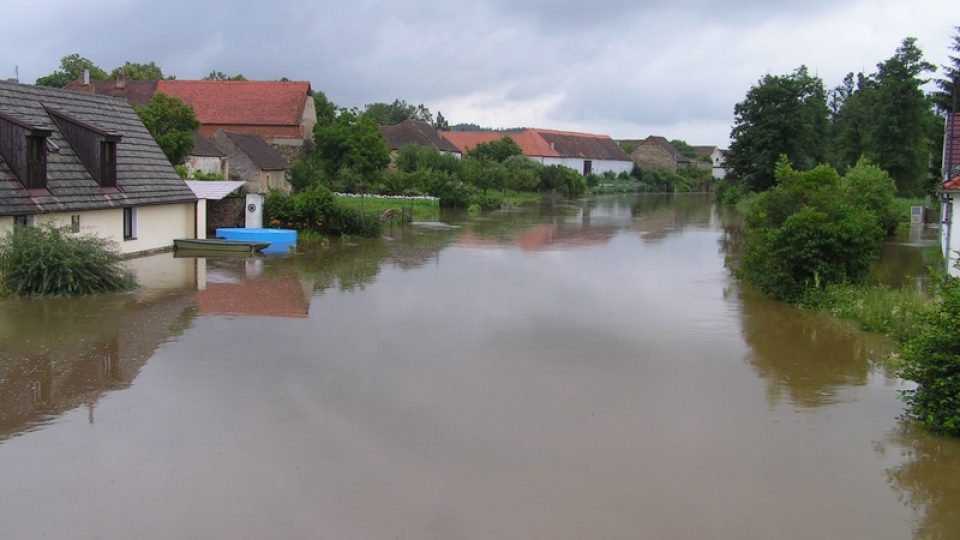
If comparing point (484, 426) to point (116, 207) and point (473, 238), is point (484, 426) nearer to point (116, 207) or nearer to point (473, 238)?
point (116, 207)

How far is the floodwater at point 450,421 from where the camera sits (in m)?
8.76

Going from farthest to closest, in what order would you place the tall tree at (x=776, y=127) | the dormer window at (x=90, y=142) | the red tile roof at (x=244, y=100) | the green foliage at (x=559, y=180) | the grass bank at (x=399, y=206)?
the green foliage at (x=559, y=180) < the tall tree at (x=776, y=127) < the red tile roof at (x=244, y=100) < the grass bank at (x=399, y=206) < the dormer window at (x=90, y=142)

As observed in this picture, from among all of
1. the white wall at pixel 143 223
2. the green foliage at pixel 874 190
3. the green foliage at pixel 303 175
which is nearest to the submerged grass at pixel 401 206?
the green foliage at pixel 303 175

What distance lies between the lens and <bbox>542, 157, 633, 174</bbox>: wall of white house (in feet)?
309

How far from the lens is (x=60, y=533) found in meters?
8.11

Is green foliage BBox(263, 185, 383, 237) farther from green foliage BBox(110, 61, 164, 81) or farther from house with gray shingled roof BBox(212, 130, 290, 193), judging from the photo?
green foliage BBox(110, 61, 164, 81)

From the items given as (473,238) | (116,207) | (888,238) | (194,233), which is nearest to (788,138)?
(888,238)

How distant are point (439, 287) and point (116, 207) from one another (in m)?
9.05

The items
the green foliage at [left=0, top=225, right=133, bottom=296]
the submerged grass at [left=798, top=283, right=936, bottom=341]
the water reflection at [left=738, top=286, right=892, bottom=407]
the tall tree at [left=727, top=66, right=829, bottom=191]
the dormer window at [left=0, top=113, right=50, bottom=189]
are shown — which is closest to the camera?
the water reflection at [left=738, top=286, right=892, bottom=407]

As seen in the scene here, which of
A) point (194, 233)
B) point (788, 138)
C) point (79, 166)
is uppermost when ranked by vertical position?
point (788, 138)

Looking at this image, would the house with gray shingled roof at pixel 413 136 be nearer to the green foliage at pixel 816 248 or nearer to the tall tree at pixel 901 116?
the tall tree at pixel 901 116

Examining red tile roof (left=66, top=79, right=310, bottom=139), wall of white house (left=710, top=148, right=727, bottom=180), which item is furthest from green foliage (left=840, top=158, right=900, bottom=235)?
wall of white house (left=710, top=148, right=727, bottom=180)

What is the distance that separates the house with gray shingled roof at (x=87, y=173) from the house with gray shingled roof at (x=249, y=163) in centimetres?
1365

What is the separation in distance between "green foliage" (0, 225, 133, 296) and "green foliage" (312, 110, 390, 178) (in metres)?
33.7
